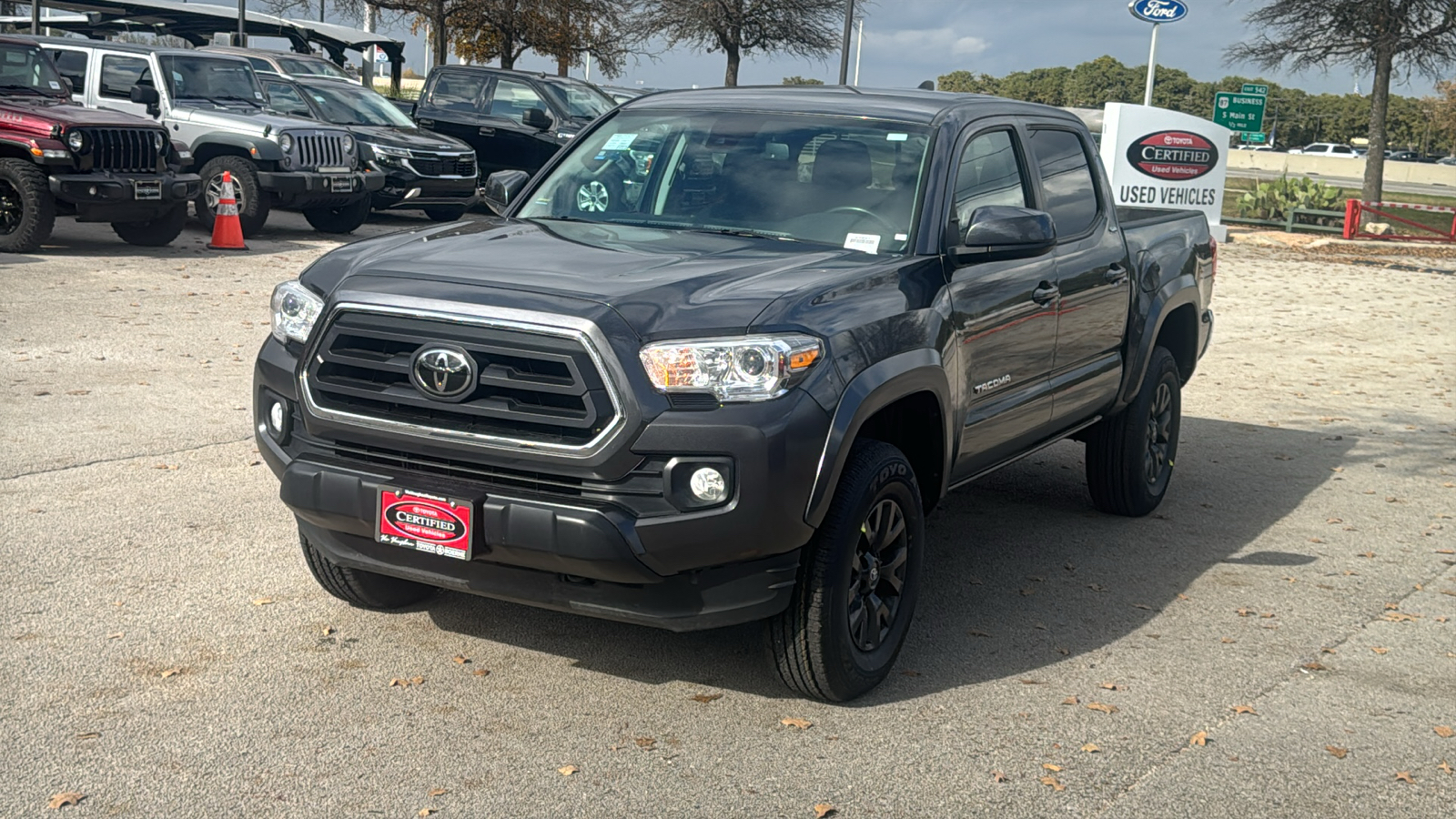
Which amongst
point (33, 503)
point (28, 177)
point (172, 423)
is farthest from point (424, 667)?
point (28, 177)

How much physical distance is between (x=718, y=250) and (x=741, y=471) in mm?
1125

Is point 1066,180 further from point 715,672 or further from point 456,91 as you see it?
point 456,91

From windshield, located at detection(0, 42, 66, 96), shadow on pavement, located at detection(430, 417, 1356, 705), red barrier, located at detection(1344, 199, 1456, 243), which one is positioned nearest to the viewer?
shadow on pavement, located at detection(430, 417, 1356, 705)

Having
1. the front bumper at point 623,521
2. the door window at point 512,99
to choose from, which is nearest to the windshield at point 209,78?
the door window at point 512,99

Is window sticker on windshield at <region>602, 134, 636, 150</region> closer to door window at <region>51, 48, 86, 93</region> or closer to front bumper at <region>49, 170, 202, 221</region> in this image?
front bumper at <region>49, 170, 202, 221</region>

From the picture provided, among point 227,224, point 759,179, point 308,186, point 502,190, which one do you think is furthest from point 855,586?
point 308,186

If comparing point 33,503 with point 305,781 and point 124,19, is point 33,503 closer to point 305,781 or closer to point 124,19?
point 305,781

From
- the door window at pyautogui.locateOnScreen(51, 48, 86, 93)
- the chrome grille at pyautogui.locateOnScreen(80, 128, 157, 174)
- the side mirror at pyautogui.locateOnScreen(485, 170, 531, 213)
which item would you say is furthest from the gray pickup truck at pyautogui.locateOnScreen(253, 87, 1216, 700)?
the door window at pyautogui.locateOnScreen(51, 48, 86, 93)

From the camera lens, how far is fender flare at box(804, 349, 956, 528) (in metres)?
4.11

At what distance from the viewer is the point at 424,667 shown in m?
4.65

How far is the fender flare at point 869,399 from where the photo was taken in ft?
13.5

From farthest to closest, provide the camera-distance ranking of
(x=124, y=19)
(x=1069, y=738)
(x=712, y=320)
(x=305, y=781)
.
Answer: (x=124, y=19), (x=1069, y=738), (x=712, y=320), (x=305, y=781)

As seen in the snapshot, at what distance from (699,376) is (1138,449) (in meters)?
3.62

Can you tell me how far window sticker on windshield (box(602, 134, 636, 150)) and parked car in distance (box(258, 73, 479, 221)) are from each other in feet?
39.7
